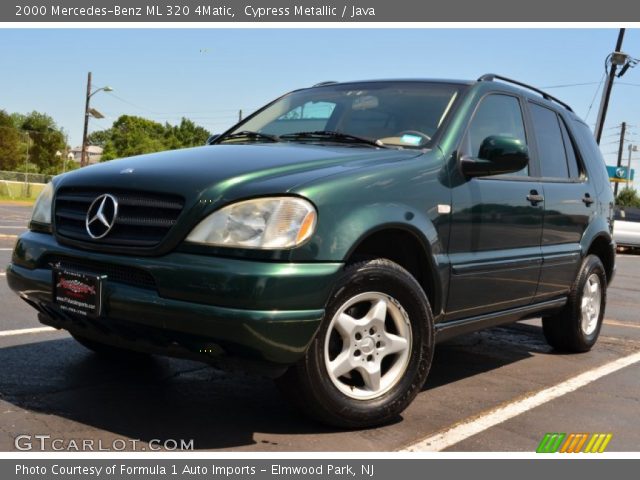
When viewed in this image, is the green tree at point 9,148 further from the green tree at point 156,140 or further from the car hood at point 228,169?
the car hood at point 228,169

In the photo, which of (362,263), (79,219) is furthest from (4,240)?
(362,263)

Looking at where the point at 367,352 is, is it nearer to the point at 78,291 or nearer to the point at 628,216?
the point at 78,291

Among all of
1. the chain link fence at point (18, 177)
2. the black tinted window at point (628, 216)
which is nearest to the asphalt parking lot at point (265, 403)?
the black tinted window at point (628, 216)

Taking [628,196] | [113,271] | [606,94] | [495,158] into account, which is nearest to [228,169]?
[113,271]

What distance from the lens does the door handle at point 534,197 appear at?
4.61 meters

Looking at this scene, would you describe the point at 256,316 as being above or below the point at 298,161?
below

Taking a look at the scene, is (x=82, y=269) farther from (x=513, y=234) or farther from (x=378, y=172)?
(x=513, y=234)

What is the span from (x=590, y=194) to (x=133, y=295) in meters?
3.74

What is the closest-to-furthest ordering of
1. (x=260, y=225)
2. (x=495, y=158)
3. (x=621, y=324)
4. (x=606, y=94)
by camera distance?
(x=260, y=225) → (x=495, y=158) → (x=621, y=324) → (x=606, y=94)

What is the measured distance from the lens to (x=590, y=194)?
555 cm

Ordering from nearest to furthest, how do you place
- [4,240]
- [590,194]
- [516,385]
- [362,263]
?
[362,263]
[516,385]
[590,194]
[4,240]

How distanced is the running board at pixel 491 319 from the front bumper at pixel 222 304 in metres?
1.03

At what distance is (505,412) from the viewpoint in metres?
3.93

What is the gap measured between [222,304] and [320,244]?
489 mm
